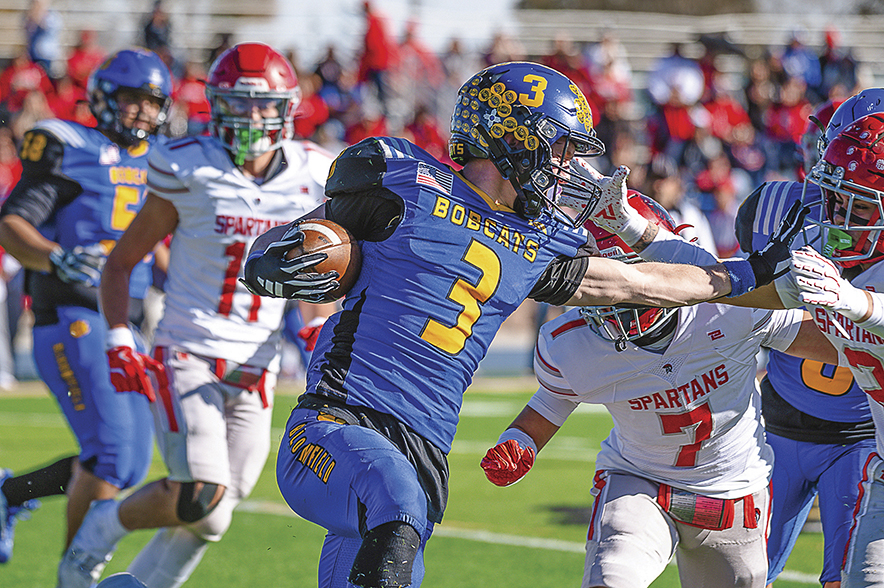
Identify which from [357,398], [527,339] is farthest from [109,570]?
[527,339]

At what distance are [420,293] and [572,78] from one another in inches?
478

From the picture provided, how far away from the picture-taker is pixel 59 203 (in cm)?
483

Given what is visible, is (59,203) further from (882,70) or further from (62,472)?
(882,70)

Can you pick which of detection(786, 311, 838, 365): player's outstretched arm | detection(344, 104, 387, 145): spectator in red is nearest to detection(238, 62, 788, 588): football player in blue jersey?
detection(786, 311, 838, 365): player's outstretched arm

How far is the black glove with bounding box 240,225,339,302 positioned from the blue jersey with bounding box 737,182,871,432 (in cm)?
174

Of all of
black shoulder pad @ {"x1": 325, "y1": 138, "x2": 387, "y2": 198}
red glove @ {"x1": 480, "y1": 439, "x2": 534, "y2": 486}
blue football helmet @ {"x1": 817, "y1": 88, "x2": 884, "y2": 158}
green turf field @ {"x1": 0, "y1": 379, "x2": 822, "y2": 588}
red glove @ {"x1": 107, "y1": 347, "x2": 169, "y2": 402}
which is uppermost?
blue football helmet @ {"x1": 817, "y1": 88, "x2": 884, "y2": 158}

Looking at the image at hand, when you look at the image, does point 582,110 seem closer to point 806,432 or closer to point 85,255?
point 806,432

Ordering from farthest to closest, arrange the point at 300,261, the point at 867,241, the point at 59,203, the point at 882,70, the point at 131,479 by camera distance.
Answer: the point at 882,70 → the point at 59,203 → the point at 131,479 → the point at 867,241 → the point at 300,261

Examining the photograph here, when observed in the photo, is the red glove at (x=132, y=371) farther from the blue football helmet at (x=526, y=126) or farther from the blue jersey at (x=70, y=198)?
the blue football helmet at (x=526, y=126)

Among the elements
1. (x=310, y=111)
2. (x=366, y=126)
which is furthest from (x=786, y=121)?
(x=310, y=111)

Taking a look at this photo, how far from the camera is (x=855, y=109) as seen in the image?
3154mm

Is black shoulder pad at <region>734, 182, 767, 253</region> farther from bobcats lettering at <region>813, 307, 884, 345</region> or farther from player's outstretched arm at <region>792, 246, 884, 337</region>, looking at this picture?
player's outstretched arm at <region>792, 246, 884, 337</region>

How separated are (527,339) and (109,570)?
11.1 m

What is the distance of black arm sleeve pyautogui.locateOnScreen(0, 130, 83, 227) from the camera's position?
4762 millimetres
